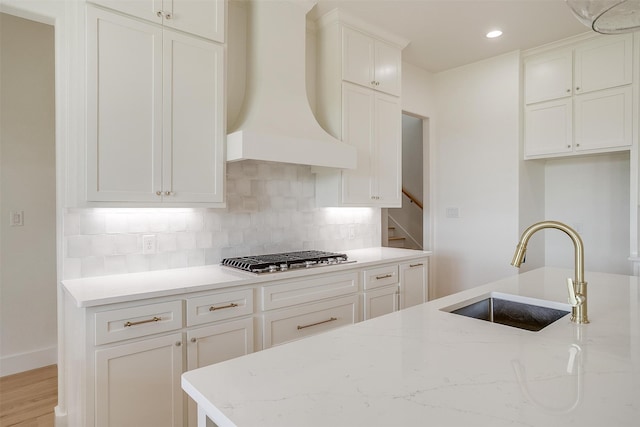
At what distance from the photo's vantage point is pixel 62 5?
206 centimetres

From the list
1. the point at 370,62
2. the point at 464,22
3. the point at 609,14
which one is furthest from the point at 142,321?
the point at 464,22

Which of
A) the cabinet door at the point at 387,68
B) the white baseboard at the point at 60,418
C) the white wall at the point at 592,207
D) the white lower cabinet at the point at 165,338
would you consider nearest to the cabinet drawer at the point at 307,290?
the white lower cabinet at the point at 165,338

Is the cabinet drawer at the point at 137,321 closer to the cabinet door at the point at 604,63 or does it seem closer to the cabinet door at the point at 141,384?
the cabinet door at the point at 141,384

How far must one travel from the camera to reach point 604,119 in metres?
3.41

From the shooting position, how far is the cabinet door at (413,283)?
3168mm

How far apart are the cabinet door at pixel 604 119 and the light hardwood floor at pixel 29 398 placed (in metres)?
4.69

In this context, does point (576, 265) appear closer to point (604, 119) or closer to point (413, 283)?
point (413, 283)

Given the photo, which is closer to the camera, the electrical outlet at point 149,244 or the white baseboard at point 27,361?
the electrical outlet at point 149,244

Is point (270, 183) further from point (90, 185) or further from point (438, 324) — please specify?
point (438, 324)

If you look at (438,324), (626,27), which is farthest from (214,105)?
(626,27)

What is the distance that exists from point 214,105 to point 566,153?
128 inches

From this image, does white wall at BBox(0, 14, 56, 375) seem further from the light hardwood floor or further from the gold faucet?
the gold faucet

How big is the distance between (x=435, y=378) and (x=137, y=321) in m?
1.45

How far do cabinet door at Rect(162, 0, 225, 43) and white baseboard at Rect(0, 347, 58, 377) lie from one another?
2797 millimetres
